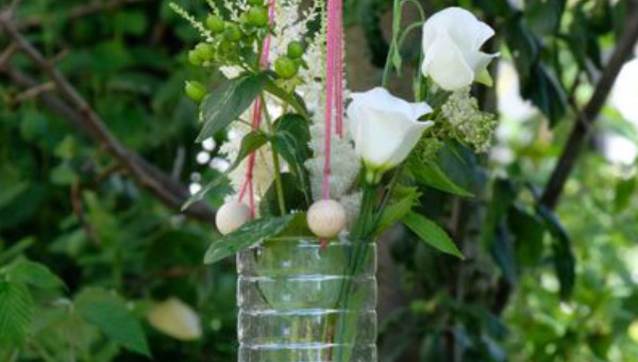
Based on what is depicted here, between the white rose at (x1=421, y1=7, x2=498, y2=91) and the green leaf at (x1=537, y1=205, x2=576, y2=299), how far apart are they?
95cm

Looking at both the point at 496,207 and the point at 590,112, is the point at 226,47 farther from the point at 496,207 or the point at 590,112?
the point at 590,112

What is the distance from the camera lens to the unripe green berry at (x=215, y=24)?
1025 mm

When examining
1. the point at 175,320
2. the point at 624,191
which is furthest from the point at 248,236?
the point at 175,320

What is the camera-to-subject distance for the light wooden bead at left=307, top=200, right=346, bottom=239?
983 millimetres

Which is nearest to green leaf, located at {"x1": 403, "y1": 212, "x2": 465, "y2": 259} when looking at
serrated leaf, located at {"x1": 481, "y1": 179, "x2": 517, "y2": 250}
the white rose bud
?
serrated leaf, located at {"x1": 481, "y1": 179, "x2": 517, "y2": 250}

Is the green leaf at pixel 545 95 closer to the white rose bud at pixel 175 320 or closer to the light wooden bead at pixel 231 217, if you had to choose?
the white rose bud at pixel 175 320

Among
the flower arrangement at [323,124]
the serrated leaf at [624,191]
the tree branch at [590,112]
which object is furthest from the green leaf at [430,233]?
the serrated leaf at [624,191]

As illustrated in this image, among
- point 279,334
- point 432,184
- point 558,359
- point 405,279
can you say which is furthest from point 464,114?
point 558,359

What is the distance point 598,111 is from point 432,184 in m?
1.04

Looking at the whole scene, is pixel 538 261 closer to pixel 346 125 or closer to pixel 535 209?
pixel 535 209

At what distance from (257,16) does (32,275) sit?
639 mm

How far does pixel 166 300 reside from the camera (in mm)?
2416

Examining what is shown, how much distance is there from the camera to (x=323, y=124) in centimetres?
104

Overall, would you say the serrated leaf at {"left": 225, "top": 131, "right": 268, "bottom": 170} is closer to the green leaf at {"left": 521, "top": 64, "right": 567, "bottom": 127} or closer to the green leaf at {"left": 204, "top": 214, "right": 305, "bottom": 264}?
the green leaf at {"left": 204, "top": 214, "right": 305, "bottom": 264}
